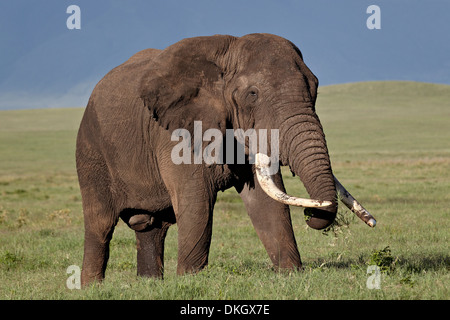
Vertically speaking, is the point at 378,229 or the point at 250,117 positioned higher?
the point at 250,117

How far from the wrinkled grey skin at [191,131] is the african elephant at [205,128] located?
11 mm

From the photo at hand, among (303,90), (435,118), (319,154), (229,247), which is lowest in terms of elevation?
(229,247)

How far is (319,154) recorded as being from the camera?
257 inches

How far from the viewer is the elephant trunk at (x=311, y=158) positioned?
644 cm

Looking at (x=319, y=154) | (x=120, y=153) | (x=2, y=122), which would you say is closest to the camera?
(x=319, y=154)

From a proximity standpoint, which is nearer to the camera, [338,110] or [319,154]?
[319,154]

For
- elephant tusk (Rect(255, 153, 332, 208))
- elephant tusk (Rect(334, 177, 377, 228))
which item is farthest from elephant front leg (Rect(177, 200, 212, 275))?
elephant tusk (Rect(334, 177, 377, 228))

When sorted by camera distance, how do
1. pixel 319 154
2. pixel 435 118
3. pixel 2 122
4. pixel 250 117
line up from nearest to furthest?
pixel 319 154
pixel 250 117
pixel 435 118
pixel 2 122

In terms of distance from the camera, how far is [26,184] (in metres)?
35.3

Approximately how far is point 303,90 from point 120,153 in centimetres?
276

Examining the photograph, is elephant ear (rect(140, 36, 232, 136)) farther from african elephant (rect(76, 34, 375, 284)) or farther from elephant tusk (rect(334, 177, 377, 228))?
elephant tusk (rect(334, 177, 377, 228))

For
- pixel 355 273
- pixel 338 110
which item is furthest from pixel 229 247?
pixel 338 110

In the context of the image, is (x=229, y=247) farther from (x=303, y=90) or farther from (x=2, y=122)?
(x=2, y=122)

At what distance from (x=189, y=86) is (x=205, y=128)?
481mm
